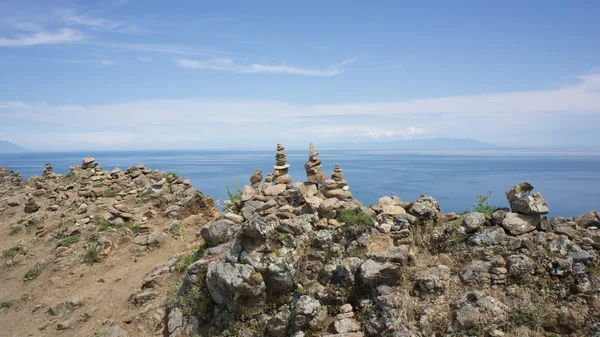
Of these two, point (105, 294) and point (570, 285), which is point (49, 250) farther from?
point (570, 285)

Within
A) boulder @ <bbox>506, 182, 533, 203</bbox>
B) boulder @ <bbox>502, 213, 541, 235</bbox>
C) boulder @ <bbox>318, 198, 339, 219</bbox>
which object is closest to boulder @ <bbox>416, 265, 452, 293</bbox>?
boulder @ <bbox>502, 213, 541, 235</bbox>

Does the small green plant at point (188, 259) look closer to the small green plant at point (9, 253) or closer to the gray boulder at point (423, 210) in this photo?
the gray boulder at point (423, 210)

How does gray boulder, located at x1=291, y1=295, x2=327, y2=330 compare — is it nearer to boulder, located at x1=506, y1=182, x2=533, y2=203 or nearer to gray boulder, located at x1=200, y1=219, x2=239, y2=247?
gray boulder, located at x1=200, y1=219, x2=239, y2=247

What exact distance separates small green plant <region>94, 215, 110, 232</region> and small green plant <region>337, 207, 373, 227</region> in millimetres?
12466

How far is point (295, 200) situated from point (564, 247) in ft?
28.2

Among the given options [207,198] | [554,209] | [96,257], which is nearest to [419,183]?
[554,209]

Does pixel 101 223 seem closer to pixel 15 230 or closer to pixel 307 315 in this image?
pixel 15 230

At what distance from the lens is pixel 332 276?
33.4ft

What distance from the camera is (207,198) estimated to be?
1983 cm

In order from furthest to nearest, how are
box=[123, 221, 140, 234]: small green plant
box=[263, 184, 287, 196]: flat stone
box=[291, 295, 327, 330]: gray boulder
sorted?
box=[123, 221, 140, 234]: small green plant
box=[263, 184, 287, 196]: flat stone
box=[291, 295, 327, 330]: gray boulder

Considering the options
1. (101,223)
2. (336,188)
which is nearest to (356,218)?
(336,188)

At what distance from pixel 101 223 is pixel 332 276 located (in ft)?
44.8

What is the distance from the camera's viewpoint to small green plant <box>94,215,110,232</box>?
17812mm

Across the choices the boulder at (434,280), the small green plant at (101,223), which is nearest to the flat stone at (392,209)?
the boulder at (434,280)
